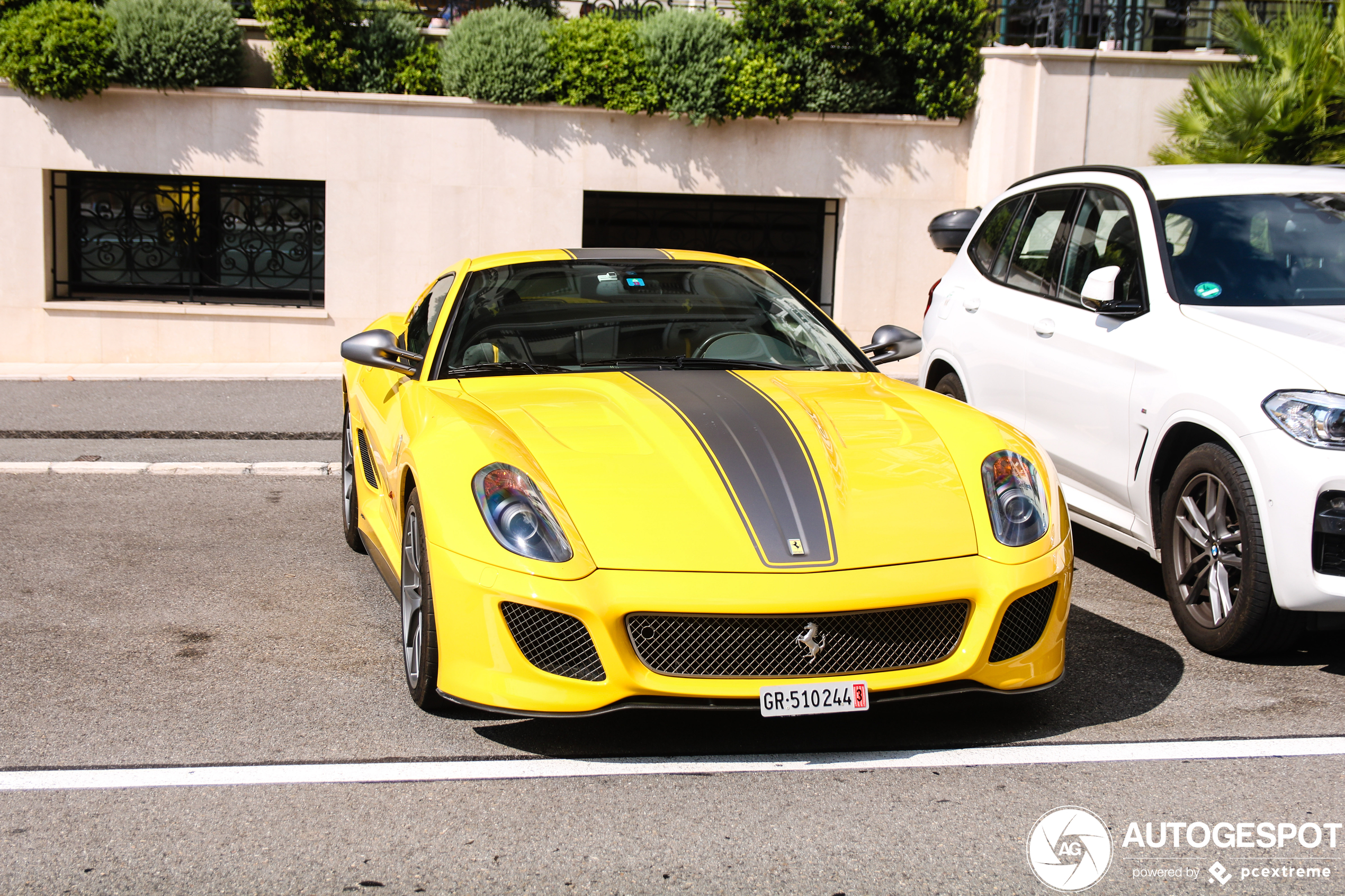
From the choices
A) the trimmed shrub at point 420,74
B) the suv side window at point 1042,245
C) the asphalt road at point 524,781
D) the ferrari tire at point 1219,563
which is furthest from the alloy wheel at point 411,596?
the trimmed shrub at point 420,74

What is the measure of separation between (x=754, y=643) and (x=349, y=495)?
322 cm

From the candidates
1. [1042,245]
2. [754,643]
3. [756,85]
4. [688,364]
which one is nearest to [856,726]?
[754,643]

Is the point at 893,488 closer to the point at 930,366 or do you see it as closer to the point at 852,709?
the point at 852,709

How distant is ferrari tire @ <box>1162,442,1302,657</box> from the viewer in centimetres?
472

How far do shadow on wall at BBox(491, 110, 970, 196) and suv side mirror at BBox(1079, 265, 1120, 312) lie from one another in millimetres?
9488

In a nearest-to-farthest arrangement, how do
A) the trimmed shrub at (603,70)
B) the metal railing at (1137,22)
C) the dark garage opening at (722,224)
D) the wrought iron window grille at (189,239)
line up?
the trimmed shrub at (603,70), the wrought iron window grille at (189,239), the metal railing at (1137,22), the dark garage opening at (722,224)

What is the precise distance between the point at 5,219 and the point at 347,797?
1304 cm

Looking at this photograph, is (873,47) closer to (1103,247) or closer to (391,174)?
(391,174)

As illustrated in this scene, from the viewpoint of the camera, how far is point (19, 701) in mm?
4449

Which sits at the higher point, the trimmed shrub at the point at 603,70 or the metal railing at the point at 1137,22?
the metal railing at the point at 1137,22

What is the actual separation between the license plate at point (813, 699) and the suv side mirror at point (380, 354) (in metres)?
2.20

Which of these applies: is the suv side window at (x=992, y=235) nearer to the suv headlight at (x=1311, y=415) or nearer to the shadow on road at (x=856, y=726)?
the suv headlight at (x=1311, y=415)

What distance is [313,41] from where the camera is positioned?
1449 cm

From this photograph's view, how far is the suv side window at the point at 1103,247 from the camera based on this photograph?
5.82 meters
